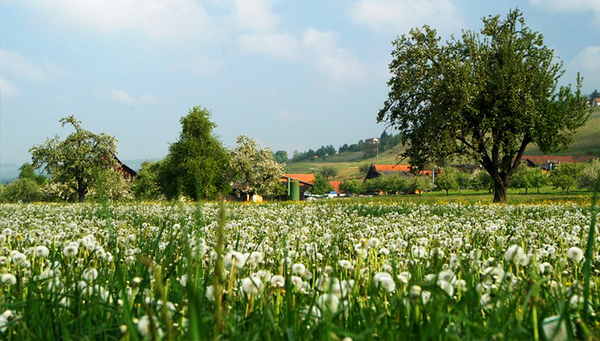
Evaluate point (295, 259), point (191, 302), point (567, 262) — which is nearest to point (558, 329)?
point (191, 302)

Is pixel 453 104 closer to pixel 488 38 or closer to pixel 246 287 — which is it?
pixel 488 38

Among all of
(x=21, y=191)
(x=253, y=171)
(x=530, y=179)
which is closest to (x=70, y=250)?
(x=253, y=171)

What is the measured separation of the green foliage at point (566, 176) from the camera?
82625 mm

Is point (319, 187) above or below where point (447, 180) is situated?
below

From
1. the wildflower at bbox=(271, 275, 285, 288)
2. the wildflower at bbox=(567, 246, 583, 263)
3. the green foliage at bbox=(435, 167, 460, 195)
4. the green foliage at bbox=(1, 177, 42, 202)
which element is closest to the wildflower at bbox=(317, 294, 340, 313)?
the wildflower at bbox=(271, 275, 285, 288)

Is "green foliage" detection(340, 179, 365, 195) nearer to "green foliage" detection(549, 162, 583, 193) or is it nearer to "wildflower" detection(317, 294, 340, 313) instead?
"green foliage" detection(549, 162, 583, 193)

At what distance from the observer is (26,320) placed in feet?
7.39

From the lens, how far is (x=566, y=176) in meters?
82.9

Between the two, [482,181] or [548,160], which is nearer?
[482,181]

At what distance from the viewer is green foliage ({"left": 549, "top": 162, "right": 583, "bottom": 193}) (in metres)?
82.6

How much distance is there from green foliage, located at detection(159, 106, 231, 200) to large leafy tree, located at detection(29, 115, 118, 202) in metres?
9.28

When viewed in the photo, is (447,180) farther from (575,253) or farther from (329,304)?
(329,304)

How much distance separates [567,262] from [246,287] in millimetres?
3403

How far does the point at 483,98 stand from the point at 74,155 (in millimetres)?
42218
